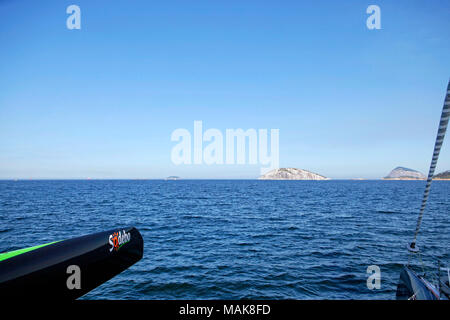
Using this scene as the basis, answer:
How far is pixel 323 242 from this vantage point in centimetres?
1477

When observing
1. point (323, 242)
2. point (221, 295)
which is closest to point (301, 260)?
point (323, 242)

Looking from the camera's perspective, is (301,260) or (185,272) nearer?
(185,272)

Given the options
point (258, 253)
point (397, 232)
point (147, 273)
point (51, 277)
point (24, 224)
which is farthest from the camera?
point (24, 224)

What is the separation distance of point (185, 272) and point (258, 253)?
421cm

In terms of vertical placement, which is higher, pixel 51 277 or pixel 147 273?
pixel 51 277

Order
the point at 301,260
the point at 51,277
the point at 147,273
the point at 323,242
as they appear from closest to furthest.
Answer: the point at 51,277, the point at 147,273, the point at 301,260, the point at 323,242

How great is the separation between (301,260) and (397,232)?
1056cm
